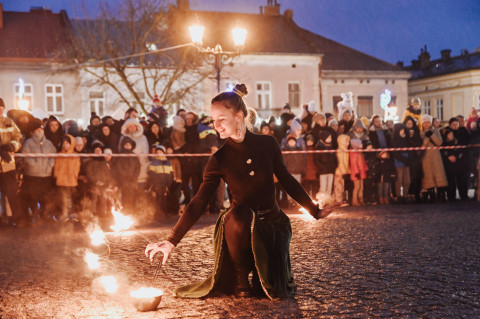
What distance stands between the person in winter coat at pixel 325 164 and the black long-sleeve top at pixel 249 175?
905cm

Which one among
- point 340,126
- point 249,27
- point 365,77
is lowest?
point 340,126

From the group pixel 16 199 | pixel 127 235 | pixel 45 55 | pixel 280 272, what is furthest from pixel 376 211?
pixel 45 55

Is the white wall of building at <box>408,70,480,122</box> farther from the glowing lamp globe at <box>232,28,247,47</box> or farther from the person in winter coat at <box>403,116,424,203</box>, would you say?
the person in winter coat at <box>403,116,424,203</box>

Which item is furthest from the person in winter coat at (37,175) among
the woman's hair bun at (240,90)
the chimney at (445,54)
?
the chimney at (445,54)

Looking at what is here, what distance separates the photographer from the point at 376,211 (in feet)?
42.1

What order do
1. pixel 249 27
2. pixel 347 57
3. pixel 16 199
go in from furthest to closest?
pixel 347 57
pixel 249 27
pixel 16 199

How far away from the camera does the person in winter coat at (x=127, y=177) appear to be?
12.9 meters

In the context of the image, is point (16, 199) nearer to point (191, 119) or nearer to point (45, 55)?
point (191, 119)

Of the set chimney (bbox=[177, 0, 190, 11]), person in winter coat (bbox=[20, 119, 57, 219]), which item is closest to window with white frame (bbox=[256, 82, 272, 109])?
chimney (bbox=[177, 0, 190, 11])

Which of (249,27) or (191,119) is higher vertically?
(249,27)

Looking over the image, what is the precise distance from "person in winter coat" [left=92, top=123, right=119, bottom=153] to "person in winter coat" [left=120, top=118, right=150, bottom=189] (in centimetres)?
39

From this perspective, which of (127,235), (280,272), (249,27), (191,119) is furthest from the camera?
(249,27)

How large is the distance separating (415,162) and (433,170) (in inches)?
17.9

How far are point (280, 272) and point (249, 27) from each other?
140ft
